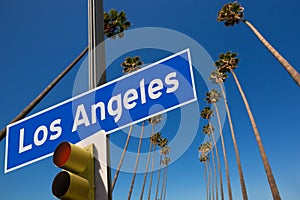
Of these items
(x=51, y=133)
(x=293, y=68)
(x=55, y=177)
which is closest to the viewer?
(x=55, y=177)

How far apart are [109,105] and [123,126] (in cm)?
27

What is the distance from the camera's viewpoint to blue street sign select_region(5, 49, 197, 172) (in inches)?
100

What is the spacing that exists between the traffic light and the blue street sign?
0.27 meters

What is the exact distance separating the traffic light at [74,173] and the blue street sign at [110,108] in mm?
270

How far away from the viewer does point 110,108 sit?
267cm

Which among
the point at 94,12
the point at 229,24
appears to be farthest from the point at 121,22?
the point at 94,12

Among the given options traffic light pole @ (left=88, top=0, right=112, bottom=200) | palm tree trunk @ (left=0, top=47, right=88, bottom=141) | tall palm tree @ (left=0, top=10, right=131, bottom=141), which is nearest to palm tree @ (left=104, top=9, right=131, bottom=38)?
tall palm tree @ (left=0, top=10, right=131, bottom=141)

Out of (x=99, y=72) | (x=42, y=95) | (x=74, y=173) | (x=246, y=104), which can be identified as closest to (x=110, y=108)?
(x=99, y=72)

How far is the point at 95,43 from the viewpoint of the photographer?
3.01 m

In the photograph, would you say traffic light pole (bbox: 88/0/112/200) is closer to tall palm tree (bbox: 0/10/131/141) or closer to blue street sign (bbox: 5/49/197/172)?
blue street sign (bbox: 5/49/197/172)

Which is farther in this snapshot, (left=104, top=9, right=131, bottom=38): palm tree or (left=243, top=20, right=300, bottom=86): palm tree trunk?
(left=104, top=9, right=131, bottom=38): palm tree

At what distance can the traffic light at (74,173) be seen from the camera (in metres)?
2.13

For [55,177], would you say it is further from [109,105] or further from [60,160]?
[109,105]

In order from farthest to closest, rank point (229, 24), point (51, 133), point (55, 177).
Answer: point (229, 24)
point (51, 133)
point (55, 177)
